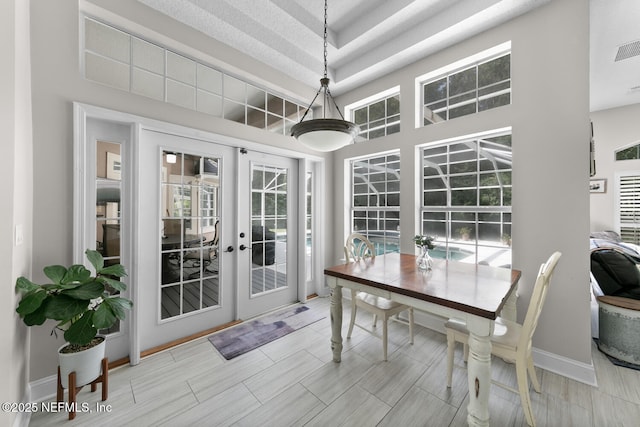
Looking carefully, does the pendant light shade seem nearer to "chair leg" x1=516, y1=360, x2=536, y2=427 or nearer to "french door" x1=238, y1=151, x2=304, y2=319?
"french door" x1=238, y1=151, x2=304, y2=319

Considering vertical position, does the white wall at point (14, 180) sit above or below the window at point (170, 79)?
below

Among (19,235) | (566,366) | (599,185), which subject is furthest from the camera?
(599,185)

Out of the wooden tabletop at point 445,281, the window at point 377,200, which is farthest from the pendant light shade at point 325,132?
the window at point 377,200

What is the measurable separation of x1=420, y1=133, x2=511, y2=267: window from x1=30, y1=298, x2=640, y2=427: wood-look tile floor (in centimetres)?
109

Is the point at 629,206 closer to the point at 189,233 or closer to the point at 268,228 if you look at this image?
the point at 268,228

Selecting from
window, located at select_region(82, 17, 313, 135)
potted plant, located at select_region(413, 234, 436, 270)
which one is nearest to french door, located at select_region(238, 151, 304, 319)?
window, located at select_region(82, 17, 313, 135)

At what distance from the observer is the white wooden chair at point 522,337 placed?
1386mm

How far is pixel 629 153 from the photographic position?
4.52 meters

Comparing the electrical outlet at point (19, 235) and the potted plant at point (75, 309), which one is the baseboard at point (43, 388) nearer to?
the potted plant at point (75, 309)

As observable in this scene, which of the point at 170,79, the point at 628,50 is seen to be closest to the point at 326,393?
the point at 170,79

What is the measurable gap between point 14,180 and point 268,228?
2.18m

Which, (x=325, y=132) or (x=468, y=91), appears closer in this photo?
(x=325, y=132)

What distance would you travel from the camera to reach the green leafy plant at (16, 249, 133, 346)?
1.40m

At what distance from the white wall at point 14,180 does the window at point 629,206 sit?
26.2 ft
